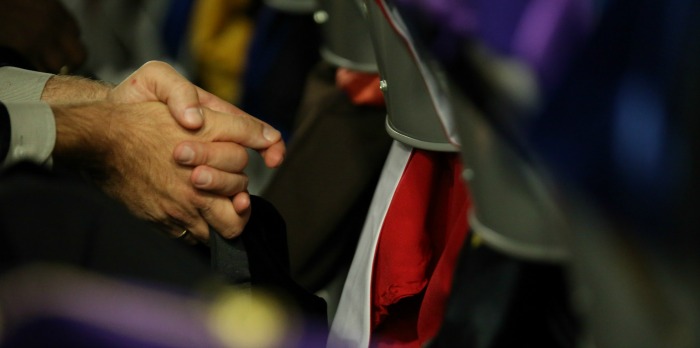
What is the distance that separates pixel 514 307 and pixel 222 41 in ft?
4.03

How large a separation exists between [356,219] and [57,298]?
0.76 metres

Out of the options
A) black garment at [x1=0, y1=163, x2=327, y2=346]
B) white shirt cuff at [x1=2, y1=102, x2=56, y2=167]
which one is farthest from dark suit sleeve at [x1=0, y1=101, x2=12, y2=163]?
black garment at [x1=0, y1=163, x2=327, y2=346]

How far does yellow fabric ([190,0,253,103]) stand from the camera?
177cm

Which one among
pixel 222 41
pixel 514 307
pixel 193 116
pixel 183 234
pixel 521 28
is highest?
pixel 521 28

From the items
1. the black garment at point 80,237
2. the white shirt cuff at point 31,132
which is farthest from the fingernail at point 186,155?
the black garment at point 80,237

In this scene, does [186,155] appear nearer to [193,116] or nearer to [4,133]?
[193,116]

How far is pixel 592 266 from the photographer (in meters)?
0.58

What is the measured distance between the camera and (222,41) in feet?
5.94

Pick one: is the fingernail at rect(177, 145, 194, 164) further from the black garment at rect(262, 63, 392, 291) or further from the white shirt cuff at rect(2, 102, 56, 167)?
the black garment at rect(262, 63, 392, 291)

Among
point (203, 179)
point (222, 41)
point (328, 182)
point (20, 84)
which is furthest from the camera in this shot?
point (222, 41)

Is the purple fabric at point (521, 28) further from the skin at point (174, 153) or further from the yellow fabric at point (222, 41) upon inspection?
the yellow fabric at point (222, 41)

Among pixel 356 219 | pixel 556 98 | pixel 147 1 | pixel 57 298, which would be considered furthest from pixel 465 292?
pixel 147 1

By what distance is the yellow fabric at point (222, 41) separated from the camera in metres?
1.77

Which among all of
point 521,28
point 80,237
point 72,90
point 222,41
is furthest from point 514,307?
point 222,41
